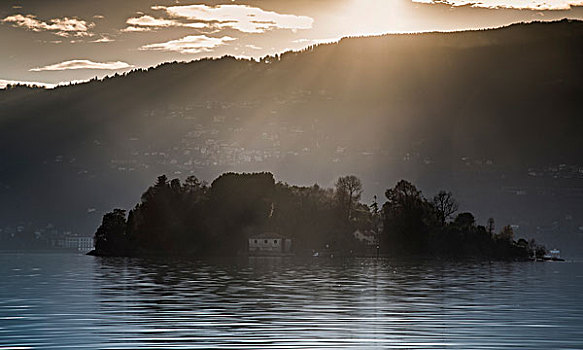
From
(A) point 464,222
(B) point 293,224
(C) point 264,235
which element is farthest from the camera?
(B) point 293,224

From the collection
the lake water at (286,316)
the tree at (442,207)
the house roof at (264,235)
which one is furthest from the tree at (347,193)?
the lake water at (286,316)

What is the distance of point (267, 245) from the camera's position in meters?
167

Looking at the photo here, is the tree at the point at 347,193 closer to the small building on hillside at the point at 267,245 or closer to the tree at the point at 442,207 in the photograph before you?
the small building on hillside at the point at 267,245

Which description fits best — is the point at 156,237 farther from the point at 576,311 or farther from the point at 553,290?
the point at 576,311

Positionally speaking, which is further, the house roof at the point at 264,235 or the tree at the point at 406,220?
the house roof at the point at 264,235

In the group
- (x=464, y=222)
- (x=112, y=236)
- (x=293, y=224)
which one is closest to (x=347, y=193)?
(x=293, y=224)

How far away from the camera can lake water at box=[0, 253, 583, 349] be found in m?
35.8

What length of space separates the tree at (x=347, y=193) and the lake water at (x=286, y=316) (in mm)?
98175

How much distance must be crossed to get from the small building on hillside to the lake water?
9148 centimetres

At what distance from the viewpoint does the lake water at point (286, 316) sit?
35.8 metres

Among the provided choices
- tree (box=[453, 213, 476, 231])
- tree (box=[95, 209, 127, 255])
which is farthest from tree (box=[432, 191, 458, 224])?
tree (box=[95, 209, 127, 255])

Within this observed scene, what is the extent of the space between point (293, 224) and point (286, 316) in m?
127

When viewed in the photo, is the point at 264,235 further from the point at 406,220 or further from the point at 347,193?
the point at 406,220

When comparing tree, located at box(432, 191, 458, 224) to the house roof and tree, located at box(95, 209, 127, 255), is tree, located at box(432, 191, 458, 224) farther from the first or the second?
tree, located at box(95, 209, 127, 255)
